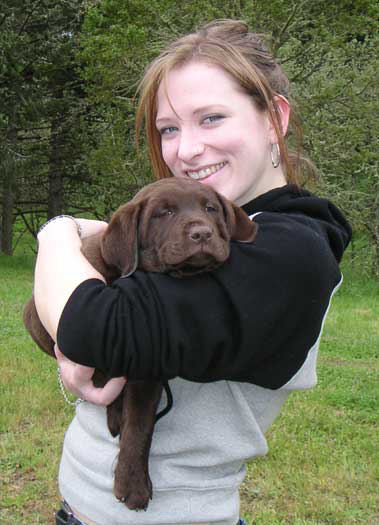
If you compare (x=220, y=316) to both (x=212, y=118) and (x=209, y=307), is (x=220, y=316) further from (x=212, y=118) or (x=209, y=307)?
(x=212, y=118)

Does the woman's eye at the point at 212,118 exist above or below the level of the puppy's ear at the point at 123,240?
above

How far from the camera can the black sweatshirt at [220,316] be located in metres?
1.72

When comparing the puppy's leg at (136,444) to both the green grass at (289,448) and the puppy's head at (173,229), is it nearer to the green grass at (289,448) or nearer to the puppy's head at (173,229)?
the puppy's head at (173,229)

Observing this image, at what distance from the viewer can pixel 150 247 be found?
229 centimetres

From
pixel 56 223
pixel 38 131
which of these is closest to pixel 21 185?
pixel 38 131

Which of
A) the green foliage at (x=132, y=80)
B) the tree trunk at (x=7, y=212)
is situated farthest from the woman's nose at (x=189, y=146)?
the tree trunk at (x=7, y=212)

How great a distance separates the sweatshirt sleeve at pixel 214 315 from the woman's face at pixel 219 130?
437 millimetres

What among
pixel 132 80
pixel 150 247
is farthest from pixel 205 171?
pixel 132 80

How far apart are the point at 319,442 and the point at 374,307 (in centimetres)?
776

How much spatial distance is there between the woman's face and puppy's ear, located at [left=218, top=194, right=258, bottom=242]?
93 mm

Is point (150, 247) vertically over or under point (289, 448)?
over

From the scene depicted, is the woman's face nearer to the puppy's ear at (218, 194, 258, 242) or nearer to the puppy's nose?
the puppy's ear at (218, 194, 258, 242)

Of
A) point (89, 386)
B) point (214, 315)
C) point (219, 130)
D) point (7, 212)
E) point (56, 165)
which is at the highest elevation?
point (219, 130)

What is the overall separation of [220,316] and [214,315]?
0.05 feet
